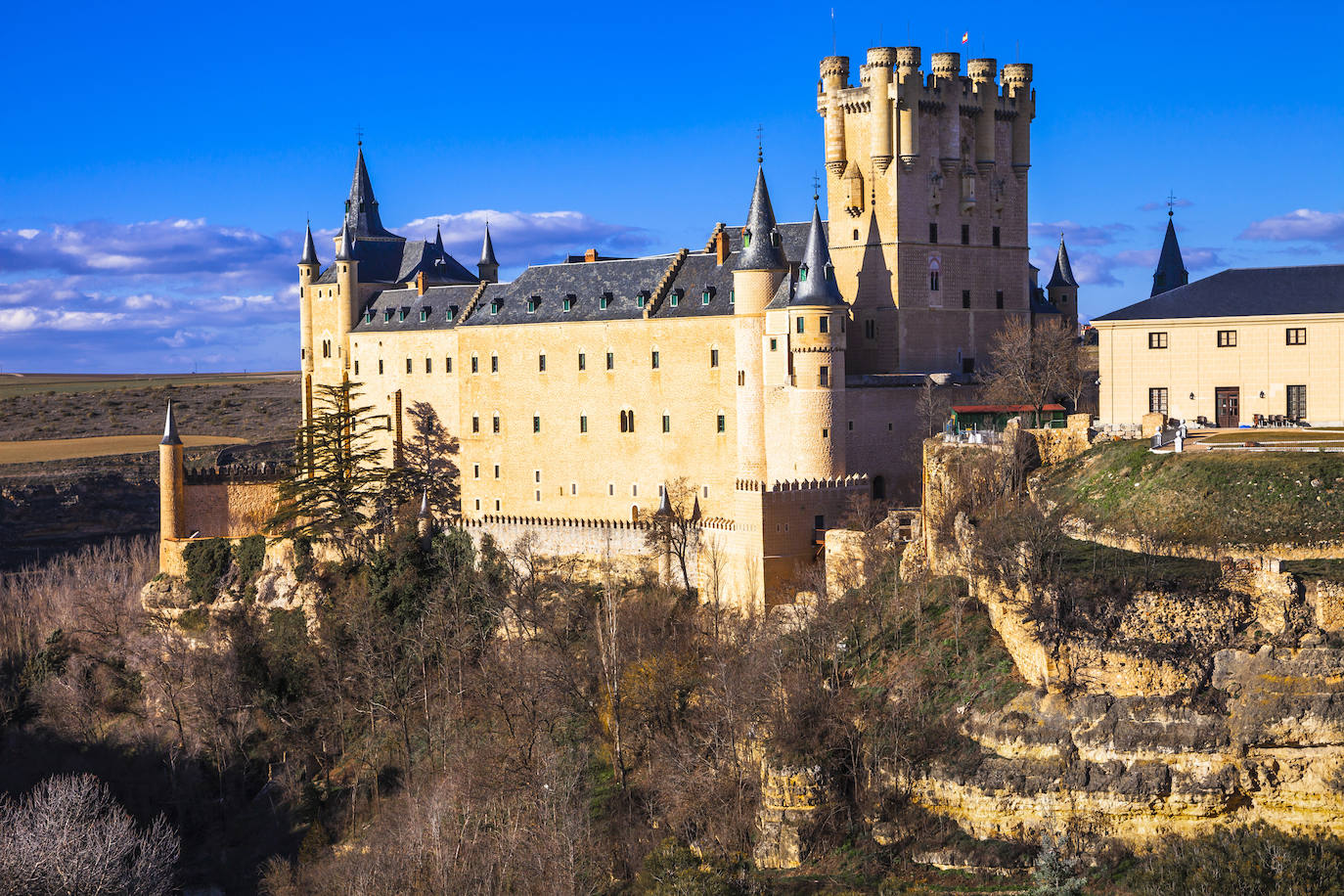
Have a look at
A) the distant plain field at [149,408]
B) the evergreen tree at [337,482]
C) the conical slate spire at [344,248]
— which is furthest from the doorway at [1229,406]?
the distant plain field at [149,408]

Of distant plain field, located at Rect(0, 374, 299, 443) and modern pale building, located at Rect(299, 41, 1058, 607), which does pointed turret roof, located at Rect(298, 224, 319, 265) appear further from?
distant plain field, located at Rect(0, 374, 299, 443)

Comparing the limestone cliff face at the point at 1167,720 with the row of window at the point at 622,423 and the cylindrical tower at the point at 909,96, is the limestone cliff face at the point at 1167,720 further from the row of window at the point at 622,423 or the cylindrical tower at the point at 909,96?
the cylindrical tower at the point at 909,96

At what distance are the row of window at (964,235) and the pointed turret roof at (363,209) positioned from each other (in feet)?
87.0

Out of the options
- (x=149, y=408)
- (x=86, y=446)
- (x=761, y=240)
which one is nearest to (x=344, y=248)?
(x=761, y=240)

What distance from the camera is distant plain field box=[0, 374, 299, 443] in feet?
377

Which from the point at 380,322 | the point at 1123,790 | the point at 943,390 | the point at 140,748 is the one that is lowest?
the point at 140,748

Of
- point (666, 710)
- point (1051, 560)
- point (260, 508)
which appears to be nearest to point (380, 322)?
point (260, 508)

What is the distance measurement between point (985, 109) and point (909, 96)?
3796 millimetres

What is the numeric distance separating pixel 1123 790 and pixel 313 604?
117 feet

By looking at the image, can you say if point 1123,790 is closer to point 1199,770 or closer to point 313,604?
point 1199,770

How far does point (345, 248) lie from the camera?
217ft

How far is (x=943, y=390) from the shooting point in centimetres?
4962

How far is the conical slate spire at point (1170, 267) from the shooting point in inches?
2413

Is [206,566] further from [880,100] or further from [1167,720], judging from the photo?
[1167,720]
